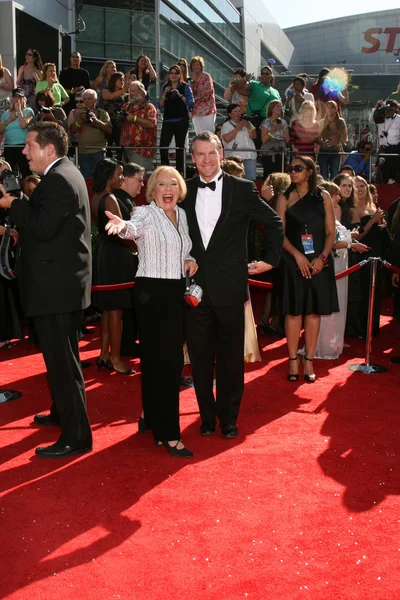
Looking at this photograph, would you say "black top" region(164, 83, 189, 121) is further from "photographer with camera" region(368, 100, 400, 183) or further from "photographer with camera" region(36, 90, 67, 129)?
"photographer with camera" region(368, 100, 400, 183)

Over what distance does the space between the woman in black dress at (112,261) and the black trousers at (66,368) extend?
1.99 m

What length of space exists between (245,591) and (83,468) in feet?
5.62

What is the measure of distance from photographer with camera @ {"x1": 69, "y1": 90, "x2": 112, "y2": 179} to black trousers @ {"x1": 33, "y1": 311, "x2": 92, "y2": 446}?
6719mm

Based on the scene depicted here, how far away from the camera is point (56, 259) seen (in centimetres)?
463

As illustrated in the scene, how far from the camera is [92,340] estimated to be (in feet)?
28.3

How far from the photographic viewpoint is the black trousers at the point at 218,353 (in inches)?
207

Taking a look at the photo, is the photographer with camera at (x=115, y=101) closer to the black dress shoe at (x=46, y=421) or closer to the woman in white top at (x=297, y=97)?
the woman in white top at (x=297, y=97)

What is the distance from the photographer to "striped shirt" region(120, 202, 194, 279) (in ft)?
16.0

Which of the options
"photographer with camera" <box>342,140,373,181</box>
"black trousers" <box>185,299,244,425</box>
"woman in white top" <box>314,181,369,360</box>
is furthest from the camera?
"photographer with camera" <box>342,140,373,181</box>

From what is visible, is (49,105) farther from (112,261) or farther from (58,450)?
(58,450)

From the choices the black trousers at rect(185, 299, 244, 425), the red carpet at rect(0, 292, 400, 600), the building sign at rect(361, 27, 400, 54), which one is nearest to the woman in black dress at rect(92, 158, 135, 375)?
the red carpet at rect(0, 292, 400, 600)

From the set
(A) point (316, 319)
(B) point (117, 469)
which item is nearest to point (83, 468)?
(B) point (117, 469)

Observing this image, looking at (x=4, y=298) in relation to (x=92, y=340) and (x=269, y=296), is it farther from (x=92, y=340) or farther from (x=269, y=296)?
(x=269, y=296)

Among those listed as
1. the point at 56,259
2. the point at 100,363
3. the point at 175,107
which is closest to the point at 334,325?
the point at 100,363
